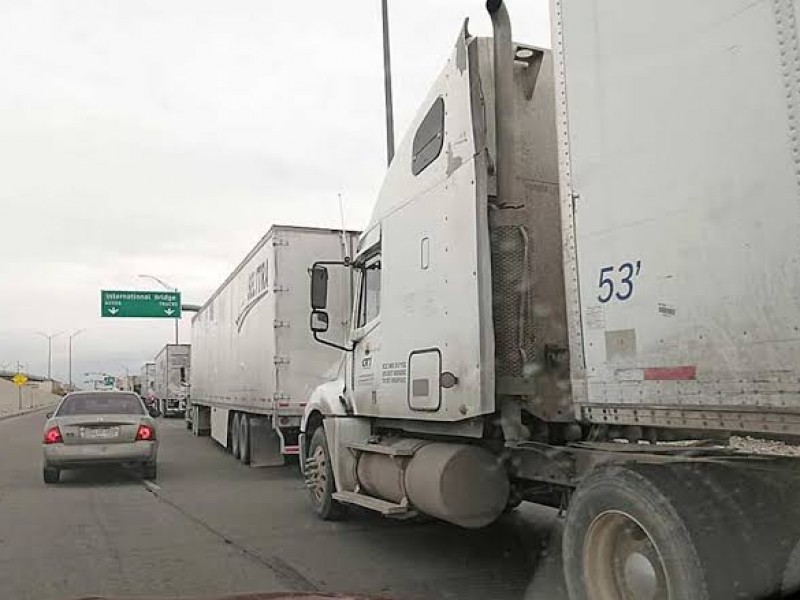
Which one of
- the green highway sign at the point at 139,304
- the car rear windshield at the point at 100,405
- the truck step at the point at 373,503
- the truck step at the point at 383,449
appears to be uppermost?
the green highway sign at the point at 139,304

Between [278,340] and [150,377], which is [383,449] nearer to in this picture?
[278,340]

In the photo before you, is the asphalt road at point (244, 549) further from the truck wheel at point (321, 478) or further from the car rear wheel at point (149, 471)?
the car rear wheel at point (149, 471)

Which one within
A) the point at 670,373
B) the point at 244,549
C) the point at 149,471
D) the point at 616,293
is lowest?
the point at 244,549

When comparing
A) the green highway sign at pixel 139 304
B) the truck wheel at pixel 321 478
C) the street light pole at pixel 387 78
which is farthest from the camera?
the green highway sign at pixel 139 304

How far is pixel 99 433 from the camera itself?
1296cm

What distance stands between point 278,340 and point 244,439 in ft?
11.8

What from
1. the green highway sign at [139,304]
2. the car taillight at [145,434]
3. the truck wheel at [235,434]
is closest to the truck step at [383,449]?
the car taillight at [145,434]

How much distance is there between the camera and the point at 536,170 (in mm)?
6070

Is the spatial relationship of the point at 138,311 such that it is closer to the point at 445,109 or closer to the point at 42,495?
the point at 42,495

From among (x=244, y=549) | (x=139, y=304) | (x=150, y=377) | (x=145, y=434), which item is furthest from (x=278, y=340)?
(x=150, y=377)

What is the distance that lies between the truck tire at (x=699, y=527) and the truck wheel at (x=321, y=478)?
16.4 feet

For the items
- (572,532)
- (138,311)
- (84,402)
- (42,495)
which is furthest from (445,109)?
(138,311)

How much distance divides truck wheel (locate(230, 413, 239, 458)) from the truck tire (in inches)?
537

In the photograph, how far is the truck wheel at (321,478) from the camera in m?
9.05
